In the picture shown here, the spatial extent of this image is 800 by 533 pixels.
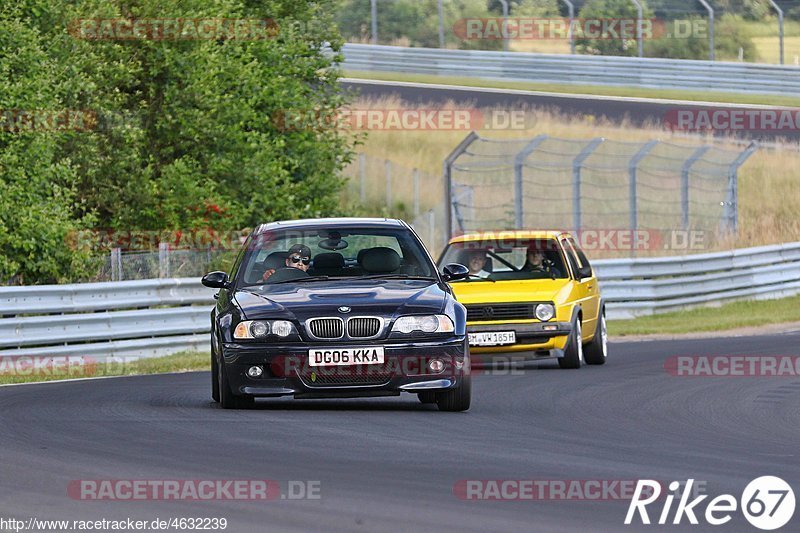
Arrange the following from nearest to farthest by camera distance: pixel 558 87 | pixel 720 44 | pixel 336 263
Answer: pixel 336 263
pixel 558 87
pixel 720 44

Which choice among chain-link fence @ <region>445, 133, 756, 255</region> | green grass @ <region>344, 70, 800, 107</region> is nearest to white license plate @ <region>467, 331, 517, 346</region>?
chain-link fence @ <region>445, 133, 756, 255</region>

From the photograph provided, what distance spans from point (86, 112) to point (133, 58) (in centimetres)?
172

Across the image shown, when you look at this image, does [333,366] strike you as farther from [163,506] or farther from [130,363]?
[130,363]

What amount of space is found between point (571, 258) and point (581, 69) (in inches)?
1135

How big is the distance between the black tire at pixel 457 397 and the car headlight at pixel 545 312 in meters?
5.20

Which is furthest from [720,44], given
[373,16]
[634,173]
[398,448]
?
[398,448]

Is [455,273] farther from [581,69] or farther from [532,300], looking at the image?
[581,69]

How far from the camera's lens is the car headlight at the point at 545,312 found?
17281 mm

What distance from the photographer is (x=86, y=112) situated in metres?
26.6

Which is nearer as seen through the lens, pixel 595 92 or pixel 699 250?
pixel 699 250

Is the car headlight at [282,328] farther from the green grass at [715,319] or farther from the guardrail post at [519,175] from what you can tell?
the guardrail post at [519,175]

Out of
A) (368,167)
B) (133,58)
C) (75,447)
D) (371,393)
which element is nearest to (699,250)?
(368,167)

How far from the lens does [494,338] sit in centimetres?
1733

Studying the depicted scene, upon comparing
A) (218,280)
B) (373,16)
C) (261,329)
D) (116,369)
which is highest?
(373,16)
